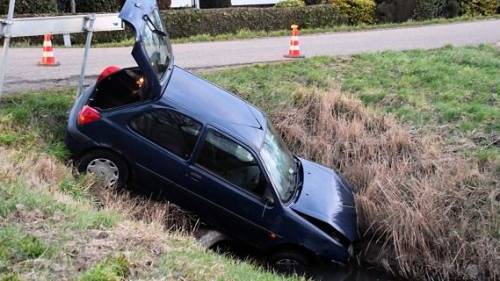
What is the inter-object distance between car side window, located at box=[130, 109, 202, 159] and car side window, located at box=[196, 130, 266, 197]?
176 millimetres

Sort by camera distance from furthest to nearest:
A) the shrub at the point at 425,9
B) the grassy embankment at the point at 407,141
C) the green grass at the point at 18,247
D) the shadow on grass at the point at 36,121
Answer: the shrub at the point at 425,9 → the grassy embankment at the point at 407,141 → the shadow on grass at the point at 36,121 → the green grass at the point at 18,247

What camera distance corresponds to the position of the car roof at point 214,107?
7172 millimetres

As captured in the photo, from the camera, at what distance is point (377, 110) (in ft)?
34.2

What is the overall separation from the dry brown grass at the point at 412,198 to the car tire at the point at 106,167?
3.23m

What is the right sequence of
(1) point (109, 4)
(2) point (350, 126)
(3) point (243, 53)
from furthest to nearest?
(1) point (109, 4), (3) point (243, 53), (2) point (350, 126)

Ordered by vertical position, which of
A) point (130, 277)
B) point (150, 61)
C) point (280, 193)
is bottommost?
point (280, 193)

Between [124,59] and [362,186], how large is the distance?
20.7ft

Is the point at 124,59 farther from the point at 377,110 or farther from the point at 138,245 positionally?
the point at 138,245

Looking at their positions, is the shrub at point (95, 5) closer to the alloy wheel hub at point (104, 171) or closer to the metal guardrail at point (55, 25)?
the metal guardrail at point (55, 25)

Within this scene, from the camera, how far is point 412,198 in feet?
27.6

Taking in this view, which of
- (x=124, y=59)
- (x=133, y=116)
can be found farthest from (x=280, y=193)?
(x=124, y=59)

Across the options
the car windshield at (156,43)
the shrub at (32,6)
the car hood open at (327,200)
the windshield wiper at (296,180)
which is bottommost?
the car hood open at (327,200)

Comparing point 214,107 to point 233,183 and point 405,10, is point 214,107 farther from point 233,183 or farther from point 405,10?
point 405,10

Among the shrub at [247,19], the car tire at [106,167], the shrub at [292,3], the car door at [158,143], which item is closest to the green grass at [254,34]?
the shrub at [247,19]
